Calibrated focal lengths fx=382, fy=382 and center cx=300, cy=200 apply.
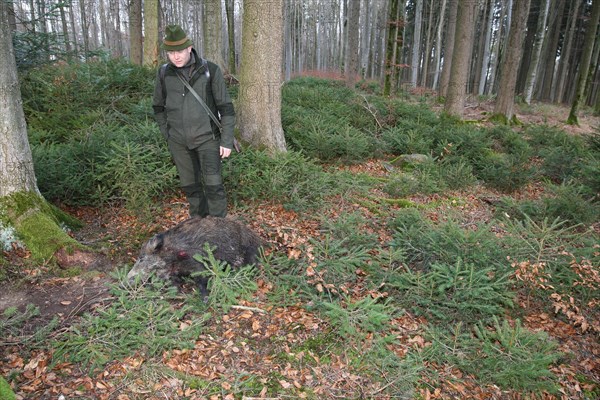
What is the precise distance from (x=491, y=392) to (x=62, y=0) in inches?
316

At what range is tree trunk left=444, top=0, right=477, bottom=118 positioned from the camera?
11.8 metres

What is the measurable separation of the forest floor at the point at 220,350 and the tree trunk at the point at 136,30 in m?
10.4

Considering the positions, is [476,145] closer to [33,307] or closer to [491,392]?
[491,392]

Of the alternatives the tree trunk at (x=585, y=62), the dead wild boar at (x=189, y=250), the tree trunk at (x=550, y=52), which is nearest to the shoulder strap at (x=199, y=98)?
the dead wild boar at (x=189, y=250)

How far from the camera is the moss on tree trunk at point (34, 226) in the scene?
13.8 feet

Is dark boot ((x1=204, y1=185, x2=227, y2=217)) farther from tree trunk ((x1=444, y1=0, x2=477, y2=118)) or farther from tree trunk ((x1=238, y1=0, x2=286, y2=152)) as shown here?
tree trunk ((x1=444, y1=0, x2=477, y2=118))

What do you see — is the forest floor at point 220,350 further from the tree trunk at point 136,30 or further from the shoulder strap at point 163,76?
the tree trunk at point 136,30

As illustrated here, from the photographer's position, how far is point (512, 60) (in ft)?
42.9

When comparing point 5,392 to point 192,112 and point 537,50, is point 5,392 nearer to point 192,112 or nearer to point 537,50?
point 192,112

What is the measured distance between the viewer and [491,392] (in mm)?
3162

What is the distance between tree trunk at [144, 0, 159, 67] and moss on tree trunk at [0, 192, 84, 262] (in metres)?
8.11

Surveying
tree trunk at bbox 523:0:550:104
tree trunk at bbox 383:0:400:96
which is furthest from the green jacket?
tree trunk at bbox 523:0:550:104

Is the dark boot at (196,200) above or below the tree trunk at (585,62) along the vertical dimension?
below

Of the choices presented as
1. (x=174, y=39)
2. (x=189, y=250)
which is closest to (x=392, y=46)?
(x=174, y=39)
